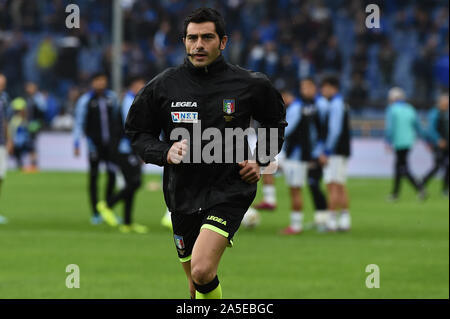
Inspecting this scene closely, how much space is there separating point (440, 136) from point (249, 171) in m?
16.1

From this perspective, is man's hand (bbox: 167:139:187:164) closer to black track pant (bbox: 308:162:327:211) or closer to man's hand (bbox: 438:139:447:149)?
black track pant (bbox: 308:162:327:211)

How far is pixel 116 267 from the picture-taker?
36.6 feet

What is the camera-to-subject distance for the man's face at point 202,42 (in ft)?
21.5

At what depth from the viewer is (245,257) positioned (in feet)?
39.7

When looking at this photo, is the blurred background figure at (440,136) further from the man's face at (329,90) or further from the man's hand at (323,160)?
the man's face at (329,90)

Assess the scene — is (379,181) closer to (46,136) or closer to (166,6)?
(46,136)

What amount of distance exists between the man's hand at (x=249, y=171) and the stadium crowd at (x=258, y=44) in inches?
960

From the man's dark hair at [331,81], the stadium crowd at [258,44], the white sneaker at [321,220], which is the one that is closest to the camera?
the man's dark hair at [331,81]

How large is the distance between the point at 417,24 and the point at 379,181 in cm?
1109

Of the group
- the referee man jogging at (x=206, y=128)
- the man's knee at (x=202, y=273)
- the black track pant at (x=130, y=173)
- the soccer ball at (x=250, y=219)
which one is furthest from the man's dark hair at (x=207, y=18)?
the soccer ball at (x=250, y=219)

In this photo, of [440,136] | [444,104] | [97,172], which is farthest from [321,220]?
[440,136]

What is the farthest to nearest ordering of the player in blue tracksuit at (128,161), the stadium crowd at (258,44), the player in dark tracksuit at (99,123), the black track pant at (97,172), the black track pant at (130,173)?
the stadium crowd at (258,44) < the black track pant at (97,172) < the player in dark tracksuit at (99,123) < the black track pant at (130,173) < the player in blue tracksuit at (128,161)
